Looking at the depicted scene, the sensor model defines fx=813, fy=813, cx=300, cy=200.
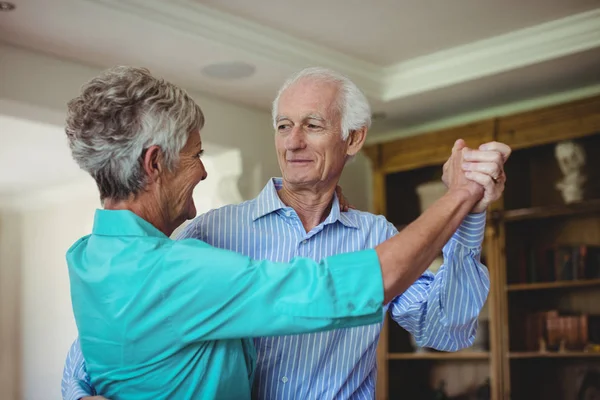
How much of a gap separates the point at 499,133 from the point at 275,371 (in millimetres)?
3483

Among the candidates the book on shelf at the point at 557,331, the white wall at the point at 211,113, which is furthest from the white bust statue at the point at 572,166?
the white wall at the point at 211,113

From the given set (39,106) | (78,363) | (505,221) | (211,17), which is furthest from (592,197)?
(78,363)

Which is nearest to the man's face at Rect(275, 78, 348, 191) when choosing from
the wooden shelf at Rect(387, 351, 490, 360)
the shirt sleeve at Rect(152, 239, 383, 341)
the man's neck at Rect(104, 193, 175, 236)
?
the man's neck at Rect(104, 193, 175, 236)

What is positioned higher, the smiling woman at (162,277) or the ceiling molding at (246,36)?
the ceiling molding at (246,36)

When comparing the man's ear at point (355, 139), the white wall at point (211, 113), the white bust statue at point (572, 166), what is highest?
the white wall at point (211, 113)

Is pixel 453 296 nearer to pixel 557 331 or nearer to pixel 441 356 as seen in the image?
pixel 557 331

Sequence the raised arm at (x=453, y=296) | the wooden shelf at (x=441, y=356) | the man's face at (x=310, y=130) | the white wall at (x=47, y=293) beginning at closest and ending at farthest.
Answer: the raised arm at (x=453, y=296) < the man's face at (x=310, y=130) < the wooden shelf at (x=441, y=356) < the white wall at (x=47, y=293)

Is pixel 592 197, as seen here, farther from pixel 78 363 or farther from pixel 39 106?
pixel 78 363

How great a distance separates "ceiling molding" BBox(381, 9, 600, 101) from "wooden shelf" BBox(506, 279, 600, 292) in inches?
50.4

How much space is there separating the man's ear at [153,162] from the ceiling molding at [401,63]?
2.57 meters

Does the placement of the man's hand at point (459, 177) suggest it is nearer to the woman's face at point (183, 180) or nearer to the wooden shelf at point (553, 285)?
the woman's face at point (183, 180)

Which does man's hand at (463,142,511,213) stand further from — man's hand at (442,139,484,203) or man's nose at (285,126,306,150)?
man's nose at (285,126,306,150)

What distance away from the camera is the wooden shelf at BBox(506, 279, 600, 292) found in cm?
468

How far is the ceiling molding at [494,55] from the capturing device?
4324mm
